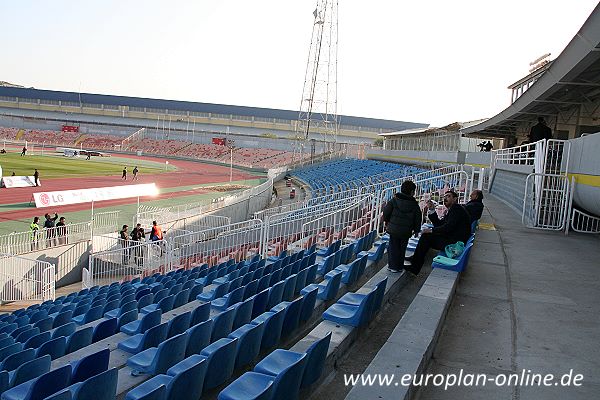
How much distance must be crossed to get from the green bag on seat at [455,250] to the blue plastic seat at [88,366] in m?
4.93

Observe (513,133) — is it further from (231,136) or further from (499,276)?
(231,136)

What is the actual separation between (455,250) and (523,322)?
1966 millimetres

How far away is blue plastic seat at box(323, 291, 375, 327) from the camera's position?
5078 millimetres

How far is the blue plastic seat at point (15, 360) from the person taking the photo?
4.86 m

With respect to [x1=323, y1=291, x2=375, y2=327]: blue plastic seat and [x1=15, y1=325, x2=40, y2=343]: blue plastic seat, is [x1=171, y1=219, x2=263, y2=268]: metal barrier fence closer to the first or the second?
[x1=15, y1=325, x2=40, y2=343]: blue plastic seat

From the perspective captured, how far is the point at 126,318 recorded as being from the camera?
659cm

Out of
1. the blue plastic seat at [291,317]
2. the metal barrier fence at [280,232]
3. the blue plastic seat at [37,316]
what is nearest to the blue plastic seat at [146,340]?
the blue plastic seat at [291,317]

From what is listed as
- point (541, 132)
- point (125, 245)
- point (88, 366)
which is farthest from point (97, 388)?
point (541, 132)

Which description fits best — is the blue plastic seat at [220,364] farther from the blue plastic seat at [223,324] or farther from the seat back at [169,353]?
the blue plastic seat at [223,324]

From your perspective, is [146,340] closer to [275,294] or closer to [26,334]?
[275,294]

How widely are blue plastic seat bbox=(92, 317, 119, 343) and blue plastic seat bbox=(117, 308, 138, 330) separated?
0.20 ft

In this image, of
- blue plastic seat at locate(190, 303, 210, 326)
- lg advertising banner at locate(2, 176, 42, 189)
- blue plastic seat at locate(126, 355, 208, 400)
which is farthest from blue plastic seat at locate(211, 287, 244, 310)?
lg advertising banner at locate(2, 176, 42, 189)

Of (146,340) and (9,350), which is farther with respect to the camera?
(9,350)

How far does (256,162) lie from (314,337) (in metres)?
71.7
